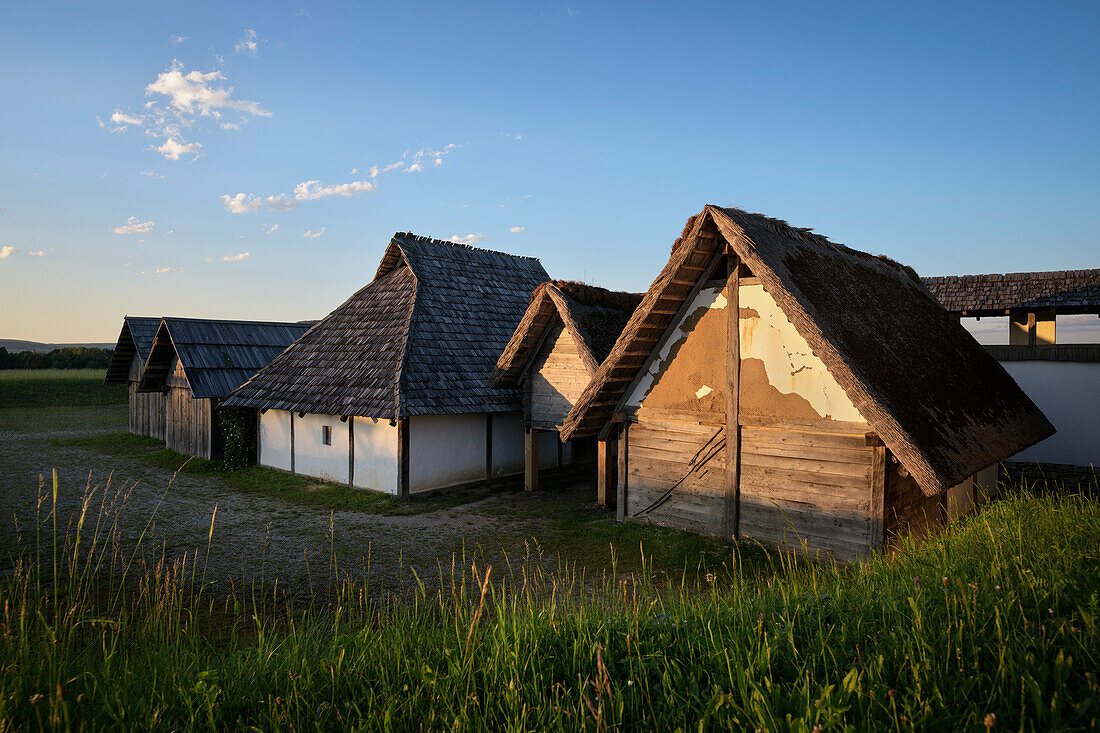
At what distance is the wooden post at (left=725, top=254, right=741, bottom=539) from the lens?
907cm

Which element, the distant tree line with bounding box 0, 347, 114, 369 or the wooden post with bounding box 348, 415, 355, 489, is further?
the distant tree line with bounding box 0, 347, 114, 369

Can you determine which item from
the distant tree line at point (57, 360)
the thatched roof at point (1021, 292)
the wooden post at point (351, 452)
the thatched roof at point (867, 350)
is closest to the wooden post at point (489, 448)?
the wooden post at point (351, 452)

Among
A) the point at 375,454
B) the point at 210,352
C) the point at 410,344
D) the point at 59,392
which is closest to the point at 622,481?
the point at 375,454

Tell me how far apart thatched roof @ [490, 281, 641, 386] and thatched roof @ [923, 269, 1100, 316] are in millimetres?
8609

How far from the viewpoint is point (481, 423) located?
15.2 metres

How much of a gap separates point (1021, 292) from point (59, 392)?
44.9 metres

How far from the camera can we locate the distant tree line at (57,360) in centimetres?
4669

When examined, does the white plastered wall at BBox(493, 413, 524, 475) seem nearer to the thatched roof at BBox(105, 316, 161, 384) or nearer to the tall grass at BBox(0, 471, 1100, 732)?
the tall grass at BBox(0, 471, 1100, 732)

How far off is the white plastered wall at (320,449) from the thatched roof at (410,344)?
2.22 ft

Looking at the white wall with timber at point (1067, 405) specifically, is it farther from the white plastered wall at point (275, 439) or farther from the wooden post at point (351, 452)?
the white plastered wall at point (275, 439)

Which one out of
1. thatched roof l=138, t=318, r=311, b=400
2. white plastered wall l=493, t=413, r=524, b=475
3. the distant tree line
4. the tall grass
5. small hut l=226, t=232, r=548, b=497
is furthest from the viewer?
the distant tree line

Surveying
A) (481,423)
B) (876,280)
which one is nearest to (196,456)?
(481,423)

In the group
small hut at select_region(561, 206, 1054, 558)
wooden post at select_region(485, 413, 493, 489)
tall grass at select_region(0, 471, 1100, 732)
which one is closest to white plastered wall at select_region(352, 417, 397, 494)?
wooden post at select_region(485, 413, 493, 489)

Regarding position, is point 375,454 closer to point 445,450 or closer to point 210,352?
point 445,450
